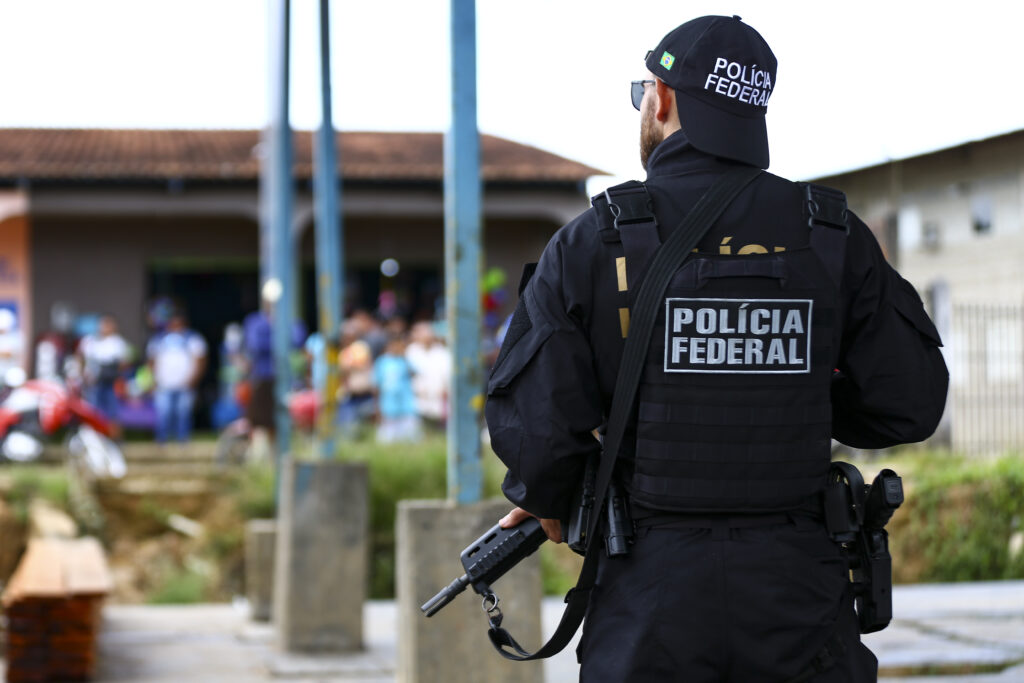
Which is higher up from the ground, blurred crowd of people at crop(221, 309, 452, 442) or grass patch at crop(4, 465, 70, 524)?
blurred crowd of people at crop(221, 309, 452, 442)

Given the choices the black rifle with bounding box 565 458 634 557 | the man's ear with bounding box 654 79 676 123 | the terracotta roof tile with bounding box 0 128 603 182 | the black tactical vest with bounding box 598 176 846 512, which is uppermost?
the terracotta roof tile with bounding box 0 128 603 182

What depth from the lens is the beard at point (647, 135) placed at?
2.84 metres

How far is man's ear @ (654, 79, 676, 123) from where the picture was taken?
110 inches

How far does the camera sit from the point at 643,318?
2.57 meters

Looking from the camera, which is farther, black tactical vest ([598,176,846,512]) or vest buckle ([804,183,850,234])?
vest buckle ([804,183,850,234])

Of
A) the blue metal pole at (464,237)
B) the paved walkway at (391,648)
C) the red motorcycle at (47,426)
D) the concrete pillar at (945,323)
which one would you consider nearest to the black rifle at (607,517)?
the blue metal pole at (464,237)

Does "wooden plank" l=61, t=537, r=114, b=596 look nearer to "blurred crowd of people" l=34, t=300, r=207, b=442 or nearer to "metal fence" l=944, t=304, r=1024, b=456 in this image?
"metal fence" l=944, t=304, r=1024, b=456

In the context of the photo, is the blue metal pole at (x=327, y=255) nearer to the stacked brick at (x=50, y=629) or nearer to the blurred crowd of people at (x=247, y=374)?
the stacked brick at (x=50, y=629)

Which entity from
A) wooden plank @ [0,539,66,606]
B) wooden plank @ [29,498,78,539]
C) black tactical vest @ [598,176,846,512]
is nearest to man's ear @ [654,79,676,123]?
black tactical vest @ [598,176,846,512]

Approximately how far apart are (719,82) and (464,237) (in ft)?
7.40

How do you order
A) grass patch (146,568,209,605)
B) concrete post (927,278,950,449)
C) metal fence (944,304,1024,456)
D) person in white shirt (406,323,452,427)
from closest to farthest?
concrete post (927,278,950,449) → metal fence (944,304,1024,456) → grass patch (146,568,209,605) → person in white shirt (406,323,452,427)

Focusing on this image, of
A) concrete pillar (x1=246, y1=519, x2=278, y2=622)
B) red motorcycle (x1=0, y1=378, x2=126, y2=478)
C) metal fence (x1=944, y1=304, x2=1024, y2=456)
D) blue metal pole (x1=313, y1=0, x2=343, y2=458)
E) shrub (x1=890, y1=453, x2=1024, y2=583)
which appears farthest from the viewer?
red motorcycle (x1=0, y1=378, x2=126, y2=478)

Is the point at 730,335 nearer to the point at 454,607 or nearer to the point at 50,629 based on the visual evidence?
the point at 454,607

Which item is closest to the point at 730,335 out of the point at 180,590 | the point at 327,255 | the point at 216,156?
the point at 327,255
